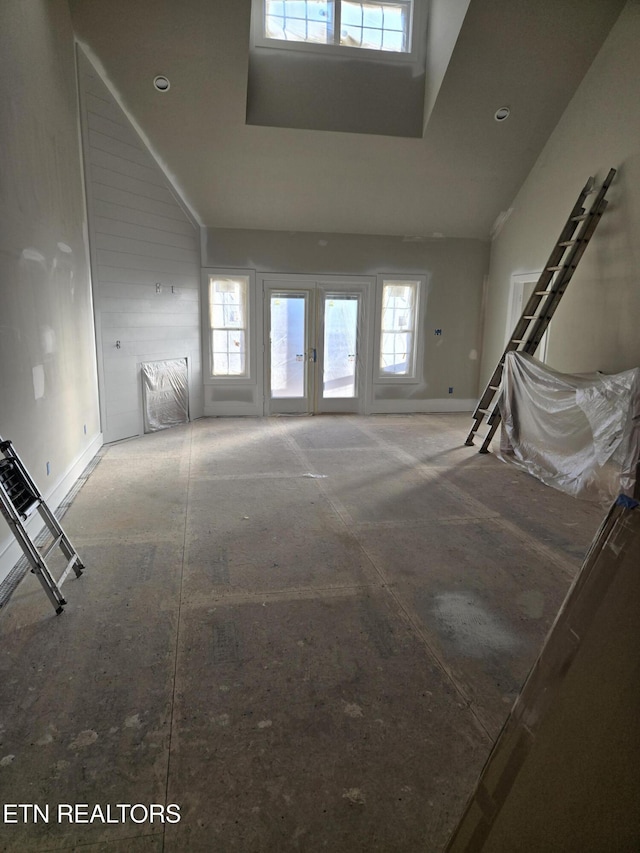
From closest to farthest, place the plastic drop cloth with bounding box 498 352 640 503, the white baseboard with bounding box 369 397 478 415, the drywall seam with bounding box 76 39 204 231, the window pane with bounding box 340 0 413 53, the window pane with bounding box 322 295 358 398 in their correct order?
1. the plastic drop cloth with bounding box 498 352 640 503
2. the drywall seam with bounding box 76 39 204 231
3. the window pane with bounding box 340 0 413 53
4. the window pane with bounding box 322 295 358 398
5. the white baseboard with bounding box 369 397 478 415

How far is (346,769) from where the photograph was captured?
173 cm

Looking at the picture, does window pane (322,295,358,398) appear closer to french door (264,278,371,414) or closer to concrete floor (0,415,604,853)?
french door (264,278,371,414)

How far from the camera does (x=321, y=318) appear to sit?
306 inches

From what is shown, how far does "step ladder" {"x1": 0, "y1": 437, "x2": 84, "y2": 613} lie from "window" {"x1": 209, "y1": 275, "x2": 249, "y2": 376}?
4930mm

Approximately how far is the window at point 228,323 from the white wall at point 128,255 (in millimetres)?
511

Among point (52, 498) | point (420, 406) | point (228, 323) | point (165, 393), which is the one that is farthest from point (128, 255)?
point (420, 406)

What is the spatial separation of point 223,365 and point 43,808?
6.46 m

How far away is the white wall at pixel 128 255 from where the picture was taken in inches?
211

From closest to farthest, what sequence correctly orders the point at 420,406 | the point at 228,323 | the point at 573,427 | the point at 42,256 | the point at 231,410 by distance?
the point at 42,256 → the point at 573,427 → the point at 228,323 → the point at 231,410 → the point at 420,406

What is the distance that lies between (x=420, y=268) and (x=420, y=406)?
2086 mm

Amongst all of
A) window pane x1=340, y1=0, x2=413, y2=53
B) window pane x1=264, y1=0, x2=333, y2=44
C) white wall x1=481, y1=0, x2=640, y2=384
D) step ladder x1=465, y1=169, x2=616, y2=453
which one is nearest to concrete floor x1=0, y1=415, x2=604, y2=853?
step ladder x1=465, y1=169, x2=616, y2=453

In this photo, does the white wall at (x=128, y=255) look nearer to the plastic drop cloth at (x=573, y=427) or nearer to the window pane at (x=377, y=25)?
the window pane at (x=377, y=25)

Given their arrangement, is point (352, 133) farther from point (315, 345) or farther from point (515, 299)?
point (515, 299)

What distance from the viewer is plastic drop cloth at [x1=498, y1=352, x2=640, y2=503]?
13.1 ft
